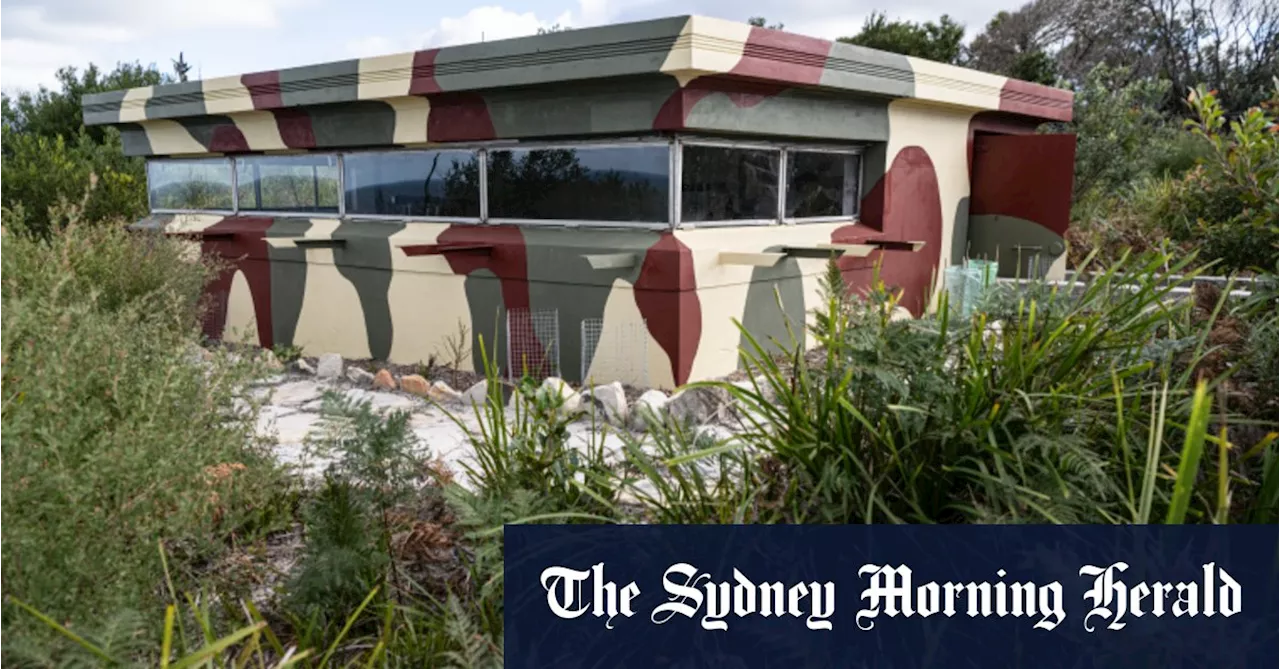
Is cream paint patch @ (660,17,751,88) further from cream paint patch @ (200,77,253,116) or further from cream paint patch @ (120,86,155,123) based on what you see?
cream paint patch @ (120,86,155,123)

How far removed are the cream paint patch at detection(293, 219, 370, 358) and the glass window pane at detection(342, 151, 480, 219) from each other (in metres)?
0.41

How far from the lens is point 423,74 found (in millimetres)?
6883


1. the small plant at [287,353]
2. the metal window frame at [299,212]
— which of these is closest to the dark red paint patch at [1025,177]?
the metal window frame at [299,212]

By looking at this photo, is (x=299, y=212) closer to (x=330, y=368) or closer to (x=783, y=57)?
(x=330, y=368)

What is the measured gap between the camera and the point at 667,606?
6.28 ft

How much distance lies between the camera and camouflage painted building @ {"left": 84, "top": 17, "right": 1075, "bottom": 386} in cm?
605

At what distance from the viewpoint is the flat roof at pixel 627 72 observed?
5.56 meters

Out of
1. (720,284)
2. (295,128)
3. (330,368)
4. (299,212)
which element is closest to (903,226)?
→ (720,284)

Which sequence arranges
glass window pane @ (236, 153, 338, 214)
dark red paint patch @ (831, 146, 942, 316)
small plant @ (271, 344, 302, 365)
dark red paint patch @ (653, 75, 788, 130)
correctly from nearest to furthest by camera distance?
dark red paint patch @ (653, 75, 788, 130) → dark red paint patch @ (831, 146, 942, 316) → small plant @ (271, 344, 302, 365) → glass window pane @ (236, 153, 338, 214)

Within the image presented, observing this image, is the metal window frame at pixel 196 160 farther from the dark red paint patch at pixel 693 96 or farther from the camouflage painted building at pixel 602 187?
the dark red paint patch at pixel 693 96

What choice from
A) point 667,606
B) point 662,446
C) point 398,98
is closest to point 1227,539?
point 667,606

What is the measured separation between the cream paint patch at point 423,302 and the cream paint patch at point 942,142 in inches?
141

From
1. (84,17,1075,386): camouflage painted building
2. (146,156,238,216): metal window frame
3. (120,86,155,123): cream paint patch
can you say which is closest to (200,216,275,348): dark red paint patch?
(84,17,1075,386): camouflage painted building

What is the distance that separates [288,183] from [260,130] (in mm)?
526
